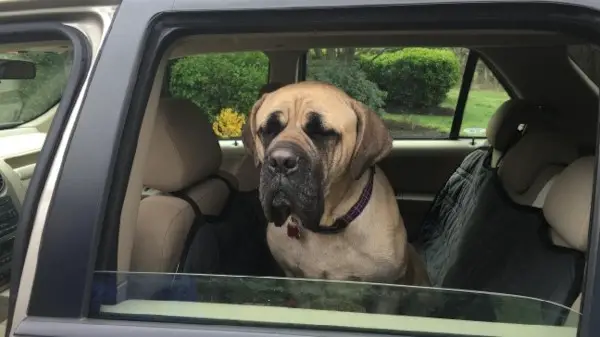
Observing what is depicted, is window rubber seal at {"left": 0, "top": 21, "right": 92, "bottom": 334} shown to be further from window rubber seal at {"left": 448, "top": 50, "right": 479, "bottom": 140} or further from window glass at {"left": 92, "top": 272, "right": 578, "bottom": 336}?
window rubber seal at {"left": 448, "top": 50, "right": 479, "bottom": 140}

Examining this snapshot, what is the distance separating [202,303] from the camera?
1362 mm

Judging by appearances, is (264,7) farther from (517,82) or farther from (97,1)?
(517,82)

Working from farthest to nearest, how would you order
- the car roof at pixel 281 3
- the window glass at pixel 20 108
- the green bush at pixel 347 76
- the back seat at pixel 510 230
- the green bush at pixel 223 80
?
the green bush at pixel 347 76, the green bush at pixel 223 80, the window glass at pixel 20 108, the back seat at pixel 510 230, the car roof at pixel 281 3

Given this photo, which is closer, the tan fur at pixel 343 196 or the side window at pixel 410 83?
the tan fur at pixel 343 196

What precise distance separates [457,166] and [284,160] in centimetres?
196

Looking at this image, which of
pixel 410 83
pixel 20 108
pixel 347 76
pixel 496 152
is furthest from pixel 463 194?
pixel 20 108

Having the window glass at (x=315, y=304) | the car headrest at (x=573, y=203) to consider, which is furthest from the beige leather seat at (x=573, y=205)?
the window glass at (x=315, y=304)

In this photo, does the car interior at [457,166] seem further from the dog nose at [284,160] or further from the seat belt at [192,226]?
the dog nose at [284,160]

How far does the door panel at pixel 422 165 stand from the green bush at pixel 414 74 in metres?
0.39

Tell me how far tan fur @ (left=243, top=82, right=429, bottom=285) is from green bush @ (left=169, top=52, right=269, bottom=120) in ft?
1.73

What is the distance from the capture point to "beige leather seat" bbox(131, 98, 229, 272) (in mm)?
1941

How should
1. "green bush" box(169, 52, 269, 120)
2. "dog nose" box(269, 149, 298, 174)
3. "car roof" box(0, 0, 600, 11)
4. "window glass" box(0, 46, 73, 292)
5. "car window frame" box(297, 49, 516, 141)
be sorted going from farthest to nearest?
"car window frame" box(297, 49, 516, 141) < "green bush" box(169, 52, 269, 120) < "window glass" box(0, 46, 73, 292) < "dog nose" box(269, 149, 298, 174) < "car roof" box(0, 0, 600, 11)

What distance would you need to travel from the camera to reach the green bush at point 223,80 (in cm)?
259

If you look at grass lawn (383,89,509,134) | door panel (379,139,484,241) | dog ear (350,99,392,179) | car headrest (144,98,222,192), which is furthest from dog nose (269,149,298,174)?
door panel (379,139,484,241)
